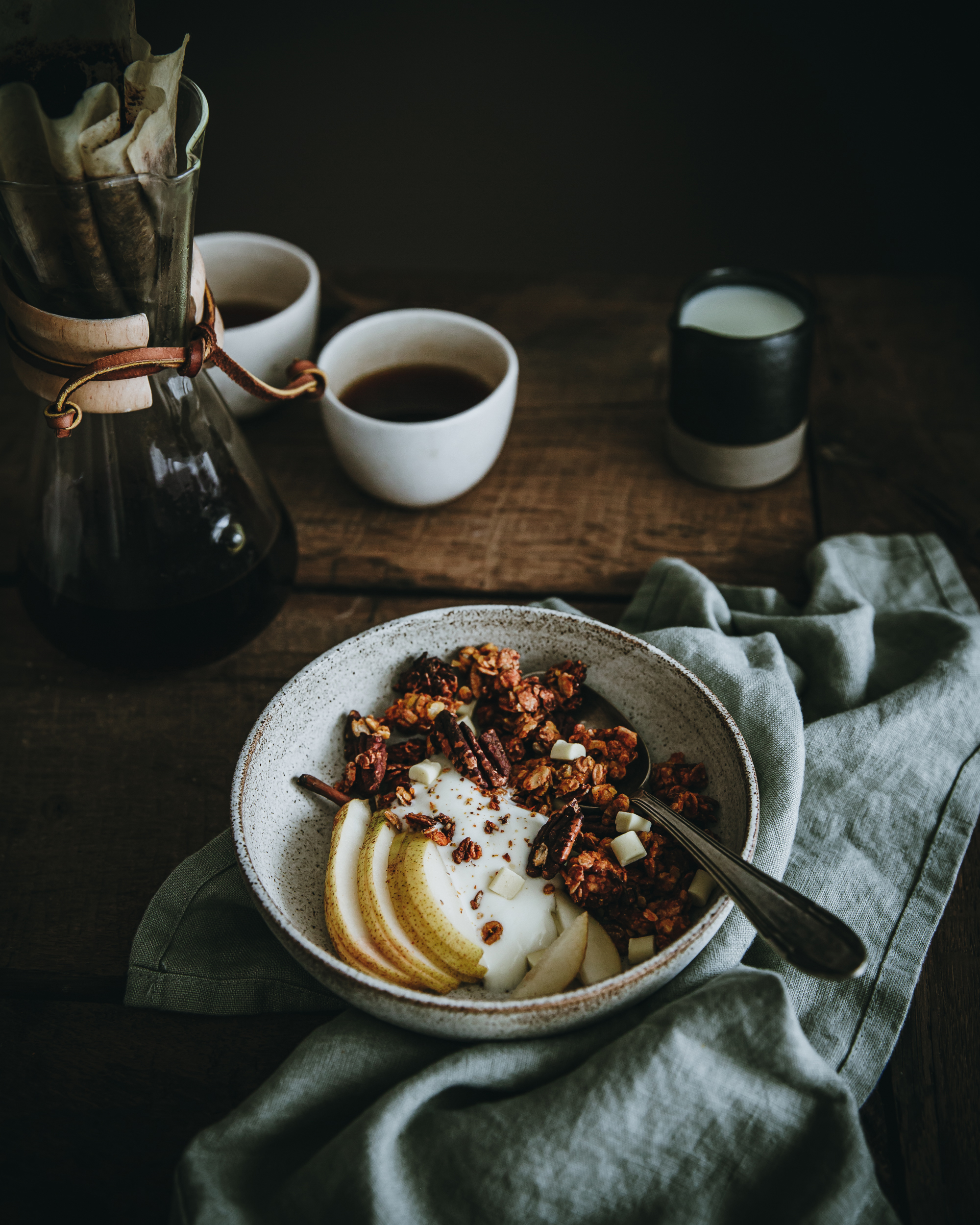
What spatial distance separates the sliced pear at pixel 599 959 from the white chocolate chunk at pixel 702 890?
0.07 meters

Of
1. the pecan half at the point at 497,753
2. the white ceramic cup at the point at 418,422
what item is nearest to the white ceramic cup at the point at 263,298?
the white ceramic cup at the point at 418,422

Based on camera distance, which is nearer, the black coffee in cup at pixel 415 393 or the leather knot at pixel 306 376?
the leather knot at pixel 306 376

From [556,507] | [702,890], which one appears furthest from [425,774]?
[556,507]

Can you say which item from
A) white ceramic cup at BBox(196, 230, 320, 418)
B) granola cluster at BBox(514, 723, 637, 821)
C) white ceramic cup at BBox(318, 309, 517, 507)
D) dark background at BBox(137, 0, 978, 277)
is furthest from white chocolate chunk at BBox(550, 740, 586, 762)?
dark background at BBox(137, 0, 978, 277)

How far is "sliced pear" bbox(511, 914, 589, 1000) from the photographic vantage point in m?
0.67

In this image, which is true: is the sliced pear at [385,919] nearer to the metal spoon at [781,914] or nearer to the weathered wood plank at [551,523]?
the metal spoon at [781,914]

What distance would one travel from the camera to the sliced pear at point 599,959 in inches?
27.0

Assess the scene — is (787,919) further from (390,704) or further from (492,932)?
(390,704)

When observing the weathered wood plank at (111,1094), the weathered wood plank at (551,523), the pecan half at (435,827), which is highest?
the pecan half at (435,827)

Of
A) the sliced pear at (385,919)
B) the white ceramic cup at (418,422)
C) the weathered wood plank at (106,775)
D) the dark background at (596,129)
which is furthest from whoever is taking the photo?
the dark background at (596,129)

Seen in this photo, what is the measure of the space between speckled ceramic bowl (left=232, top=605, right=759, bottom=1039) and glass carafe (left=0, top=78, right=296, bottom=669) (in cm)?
17

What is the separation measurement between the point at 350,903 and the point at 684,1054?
27cm

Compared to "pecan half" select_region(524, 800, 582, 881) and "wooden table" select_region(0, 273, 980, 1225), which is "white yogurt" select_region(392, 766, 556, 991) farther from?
"wooden table" select_region(0, 273, 980, 1225)

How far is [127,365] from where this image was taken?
2.37ft
